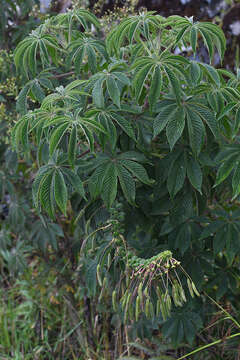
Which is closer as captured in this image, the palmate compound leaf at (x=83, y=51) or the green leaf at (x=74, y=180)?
the green leaf at (x=74, y=180)

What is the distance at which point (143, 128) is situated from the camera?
6.09ft

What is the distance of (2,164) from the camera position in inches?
113

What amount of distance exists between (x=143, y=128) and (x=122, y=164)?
20cm

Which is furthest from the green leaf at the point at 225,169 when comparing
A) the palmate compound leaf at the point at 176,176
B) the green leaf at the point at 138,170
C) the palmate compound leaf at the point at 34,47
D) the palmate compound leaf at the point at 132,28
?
the palmate compound leaf at the point at 34,47

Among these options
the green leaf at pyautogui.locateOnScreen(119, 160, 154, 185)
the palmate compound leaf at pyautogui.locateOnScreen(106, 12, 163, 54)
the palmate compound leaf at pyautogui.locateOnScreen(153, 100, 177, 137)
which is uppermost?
the palmate compound leaf at pyautogui.locateOnScreen(106, 12, 163, 54)

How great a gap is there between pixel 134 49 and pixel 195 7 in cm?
165

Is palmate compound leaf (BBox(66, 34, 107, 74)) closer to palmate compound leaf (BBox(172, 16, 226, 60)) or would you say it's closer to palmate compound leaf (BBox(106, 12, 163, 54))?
palmate compound leaf (BBox(106, 12, 163, 54))

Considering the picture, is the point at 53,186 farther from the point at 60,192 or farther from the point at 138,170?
the point at 138,170

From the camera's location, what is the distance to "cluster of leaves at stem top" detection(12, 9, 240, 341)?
1649mm

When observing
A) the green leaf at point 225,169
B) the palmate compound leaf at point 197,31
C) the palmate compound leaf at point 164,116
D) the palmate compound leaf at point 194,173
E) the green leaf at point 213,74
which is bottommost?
the green leaf at point 225,169

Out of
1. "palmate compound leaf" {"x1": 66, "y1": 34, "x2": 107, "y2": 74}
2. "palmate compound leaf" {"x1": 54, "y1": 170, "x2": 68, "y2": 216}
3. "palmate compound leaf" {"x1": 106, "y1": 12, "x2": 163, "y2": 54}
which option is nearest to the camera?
"palmate compound leaf" {"x1": 54, "y1": 170, "x2": 68, "y2": 216}

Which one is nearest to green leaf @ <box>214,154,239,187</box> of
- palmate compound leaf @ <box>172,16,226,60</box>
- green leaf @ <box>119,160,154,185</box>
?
green leaf @ <box>119,160,154,185</box>

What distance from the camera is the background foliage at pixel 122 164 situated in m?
1.67

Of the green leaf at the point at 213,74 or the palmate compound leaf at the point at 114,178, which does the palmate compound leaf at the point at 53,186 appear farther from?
the green leaf at the point at 213,74
